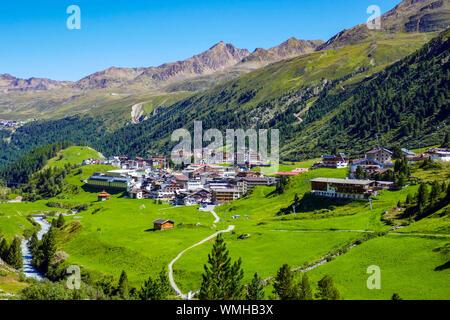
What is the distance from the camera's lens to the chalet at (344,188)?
355ft

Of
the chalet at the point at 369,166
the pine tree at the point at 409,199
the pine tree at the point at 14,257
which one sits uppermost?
the chalet at the point at 369,166

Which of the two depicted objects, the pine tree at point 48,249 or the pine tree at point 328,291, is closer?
the pine tree at point 328,291

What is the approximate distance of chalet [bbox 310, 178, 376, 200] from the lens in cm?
10819

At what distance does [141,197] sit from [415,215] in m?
124

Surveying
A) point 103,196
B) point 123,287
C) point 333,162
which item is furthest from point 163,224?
point 333,162

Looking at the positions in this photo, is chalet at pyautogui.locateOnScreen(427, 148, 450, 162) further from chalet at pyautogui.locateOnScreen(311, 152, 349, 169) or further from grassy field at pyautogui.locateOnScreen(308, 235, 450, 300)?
grassy field at pyautogui.locateOnScreen(308, 235, 450, 300)

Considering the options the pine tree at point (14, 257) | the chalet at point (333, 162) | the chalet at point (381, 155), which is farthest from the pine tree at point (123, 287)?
the chalet at point (381, 155)

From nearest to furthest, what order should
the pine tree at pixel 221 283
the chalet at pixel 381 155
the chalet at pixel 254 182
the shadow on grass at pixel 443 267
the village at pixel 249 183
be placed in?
the pine tree at pixel 221 283 < the shadow on grass at pixel 443 267 < the village at pixel 249 183 < the chalet at pixel 254 182 < the chalet at pixel 381 155

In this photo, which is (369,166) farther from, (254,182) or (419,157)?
(254,182)

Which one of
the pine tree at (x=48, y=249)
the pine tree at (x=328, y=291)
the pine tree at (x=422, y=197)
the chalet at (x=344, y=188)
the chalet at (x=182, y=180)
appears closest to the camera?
the pine tree at (x=328, y=291)

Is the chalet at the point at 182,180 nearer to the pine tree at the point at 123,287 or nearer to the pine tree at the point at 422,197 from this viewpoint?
the pine tree at the point at 123,287
